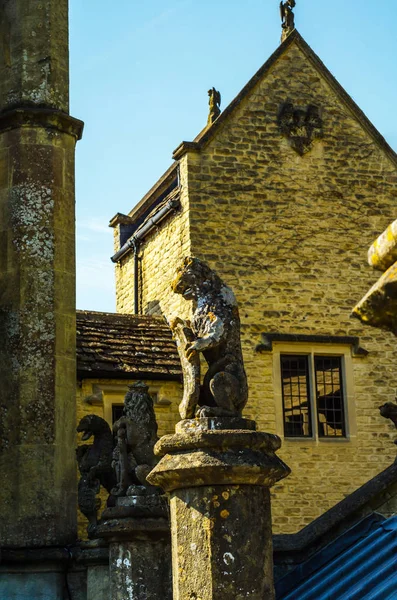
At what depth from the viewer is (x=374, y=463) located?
17547mm

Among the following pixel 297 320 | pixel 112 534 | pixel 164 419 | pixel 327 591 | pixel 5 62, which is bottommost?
pixel 327 591

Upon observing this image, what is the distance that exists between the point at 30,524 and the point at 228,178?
10.4 m

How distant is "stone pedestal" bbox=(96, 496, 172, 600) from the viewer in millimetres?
7613

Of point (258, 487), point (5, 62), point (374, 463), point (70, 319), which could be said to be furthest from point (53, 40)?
point (374, 463)

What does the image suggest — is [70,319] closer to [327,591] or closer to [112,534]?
[112,534]

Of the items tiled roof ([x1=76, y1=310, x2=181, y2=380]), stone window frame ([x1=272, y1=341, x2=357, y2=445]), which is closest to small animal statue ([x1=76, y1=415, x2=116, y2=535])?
tiled roof ([x1=76, y1=310, x2=181, y2=380])

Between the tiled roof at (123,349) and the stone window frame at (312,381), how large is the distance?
1.92 meters

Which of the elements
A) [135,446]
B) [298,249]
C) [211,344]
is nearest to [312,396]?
[298,249]

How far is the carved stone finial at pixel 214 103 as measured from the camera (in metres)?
19.0

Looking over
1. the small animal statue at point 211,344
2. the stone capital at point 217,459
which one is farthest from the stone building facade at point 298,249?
the stone capital at point 217,459

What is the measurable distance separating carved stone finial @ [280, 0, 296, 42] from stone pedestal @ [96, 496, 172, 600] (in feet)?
43.2

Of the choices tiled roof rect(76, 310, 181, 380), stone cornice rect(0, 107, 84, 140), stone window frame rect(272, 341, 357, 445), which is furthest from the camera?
stone window frame rect(272, 341, 357, 445)

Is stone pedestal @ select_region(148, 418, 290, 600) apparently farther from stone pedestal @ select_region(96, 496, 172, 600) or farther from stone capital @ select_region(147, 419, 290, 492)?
stone pedestal @ select_region(96, 496, 172, 600)

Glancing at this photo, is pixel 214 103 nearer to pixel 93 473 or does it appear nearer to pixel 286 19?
pixel 286 19
